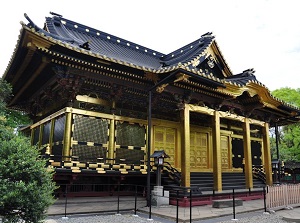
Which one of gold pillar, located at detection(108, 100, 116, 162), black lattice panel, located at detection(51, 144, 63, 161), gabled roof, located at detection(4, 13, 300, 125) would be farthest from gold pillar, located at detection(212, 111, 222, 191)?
black lattice panel, located at detection(51, 144, 63, 161)

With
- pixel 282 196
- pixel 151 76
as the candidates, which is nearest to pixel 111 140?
pixel 151 76

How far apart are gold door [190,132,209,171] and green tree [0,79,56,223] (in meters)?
12.2

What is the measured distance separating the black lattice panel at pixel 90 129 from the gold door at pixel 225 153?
378 inches

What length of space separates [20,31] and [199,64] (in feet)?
29.6

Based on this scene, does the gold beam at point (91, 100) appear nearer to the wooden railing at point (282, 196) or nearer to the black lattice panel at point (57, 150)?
the black lattice panel at point (57, 150)

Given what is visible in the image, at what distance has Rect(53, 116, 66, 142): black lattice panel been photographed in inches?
467

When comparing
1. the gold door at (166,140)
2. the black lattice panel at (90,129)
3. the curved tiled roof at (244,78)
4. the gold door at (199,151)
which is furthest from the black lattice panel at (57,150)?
the curved tiled roof at (244,78)

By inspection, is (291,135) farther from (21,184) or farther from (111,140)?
(21,184)

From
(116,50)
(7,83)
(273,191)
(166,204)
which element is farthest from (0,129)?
(116,50)

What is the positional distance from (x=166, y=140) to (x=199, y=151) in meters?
2.84

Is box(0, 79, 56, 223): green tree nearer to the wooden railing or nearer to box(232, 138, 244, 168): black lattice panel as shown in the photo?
the wooden railing

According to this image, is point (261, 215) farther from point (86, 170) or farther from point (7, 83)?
point (7, 83)

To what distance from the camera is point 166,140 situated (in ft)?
48.1

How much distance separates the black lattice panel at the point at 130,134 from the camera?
42.1 feet
